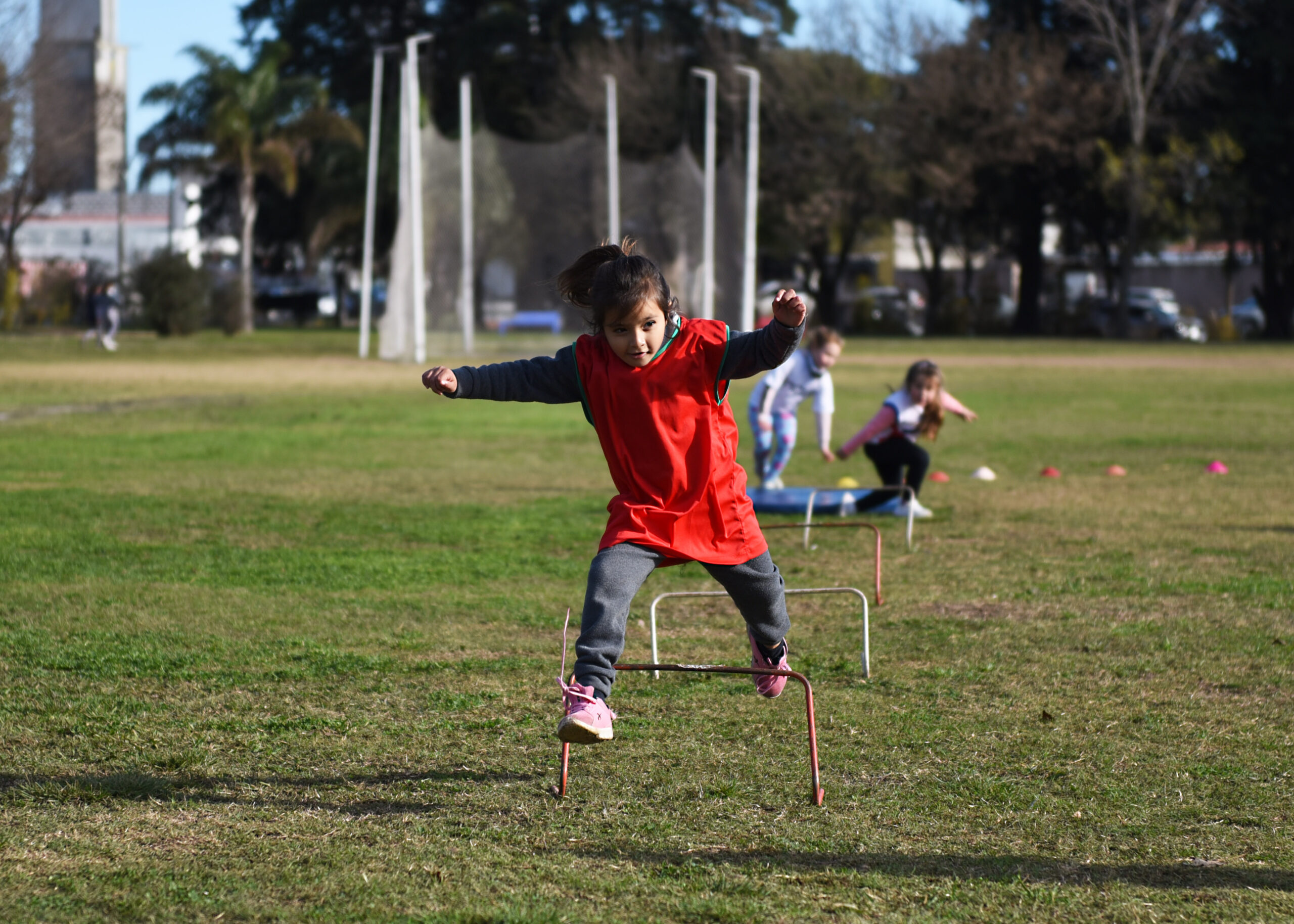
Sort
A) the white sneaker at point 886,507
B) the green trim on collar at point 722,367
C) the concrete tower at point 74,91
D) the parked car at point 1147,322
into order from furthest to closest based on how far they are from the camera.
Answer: the parked car at point 1147,322
the concrete tower at point 74,91
the white sneaker at point 886,507
the green trim on collar at point 722,367

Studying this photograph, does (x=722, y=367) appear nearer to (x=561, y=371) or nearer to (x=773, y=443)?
(x=561, y=371)

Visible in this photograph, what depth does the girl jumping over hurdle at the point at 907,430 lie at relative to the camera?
32.7ft

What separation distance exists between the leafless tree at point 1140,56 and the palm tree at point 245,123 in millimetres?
25939

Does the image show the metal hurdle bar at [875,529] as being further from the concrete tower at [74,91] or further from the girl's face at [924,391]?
the concrete tower at [74,91]

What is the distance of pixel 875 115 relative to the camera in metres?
49.5

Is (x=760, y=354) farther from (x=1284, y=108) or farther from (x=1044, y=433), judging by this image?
(x=1284, y=108)

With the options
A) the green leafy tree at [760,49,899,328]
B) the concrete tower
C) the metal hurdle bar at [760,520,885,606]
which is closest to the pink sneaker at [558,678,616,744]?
the metal hurdle bar at [760,520,885,606]

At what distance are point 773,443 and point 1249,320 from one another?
48128 mm

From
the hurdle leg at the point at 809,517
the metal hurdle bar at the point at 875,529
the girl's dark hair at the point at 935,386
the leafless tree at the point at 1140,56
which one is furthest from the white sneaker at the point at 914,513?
the leafless tree at the point at 1140,56

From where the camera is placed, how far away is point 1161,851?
3764mm

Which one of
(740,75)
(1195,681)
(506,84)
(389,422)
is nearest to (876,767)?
(1195,681)

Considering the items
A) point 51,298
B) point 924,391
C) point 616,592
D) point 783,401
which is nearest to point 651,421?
point 616,592

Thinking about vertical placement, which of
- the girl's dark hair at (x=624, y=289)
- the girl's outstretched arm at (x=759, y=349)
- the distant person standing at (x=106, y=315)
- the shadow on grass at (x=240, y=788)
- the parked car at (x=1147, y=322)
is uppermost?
the parked car at (x=1147, y=322)

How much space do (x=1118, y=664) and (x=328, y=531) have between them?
511cm
